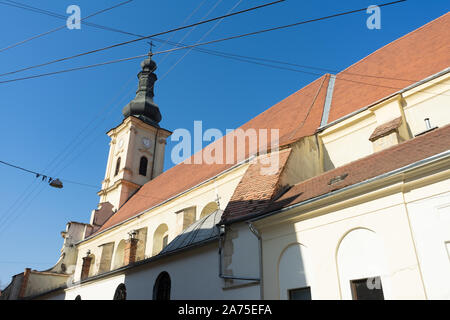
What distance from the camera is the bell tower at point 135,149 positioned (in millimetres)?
25688

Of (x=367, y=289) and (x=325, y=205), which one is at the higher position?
(x=325, y=205)

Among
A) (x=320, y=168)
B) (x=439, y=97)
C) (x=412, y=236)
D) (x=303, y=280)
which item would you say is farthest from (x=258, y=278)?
(x=439, y=97)

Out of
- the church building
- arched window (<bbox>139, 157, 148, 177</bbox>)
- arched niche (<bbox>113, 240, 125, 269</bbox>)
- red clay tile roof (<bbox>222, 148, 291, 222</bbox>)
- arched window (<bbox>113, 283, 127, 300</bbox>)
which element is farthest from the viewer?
arched window (<bbox>139, 157, 148, 177</bbox>)

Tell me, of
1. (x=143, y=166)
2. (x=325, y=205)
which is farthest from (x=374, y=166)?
(x=143, y=166)

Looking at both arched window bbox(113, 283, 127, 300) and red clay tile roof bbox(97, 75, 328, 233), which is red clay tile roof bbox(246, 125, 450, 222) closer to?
red clay tile roof bbox(97, 75, 328, 233)

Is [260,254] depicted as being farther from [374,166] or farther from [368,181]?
[374,166]

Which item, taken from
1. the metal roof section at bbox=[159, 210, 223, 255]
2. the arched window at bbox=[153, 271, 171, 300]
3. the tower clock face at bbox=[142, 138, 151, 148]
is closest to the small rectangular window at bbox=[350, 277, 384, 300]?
the metal roof section at bbox=[159, 210, 223, 255]

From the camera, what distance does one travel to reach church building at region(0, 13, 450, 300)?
6.19m

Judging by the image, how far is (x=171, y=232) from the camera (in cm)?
1580

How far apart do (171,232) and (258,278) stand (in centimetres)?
848

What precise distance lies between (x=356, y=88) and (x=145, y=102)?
19.3 m

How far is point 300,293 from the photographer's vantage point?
7.25m
